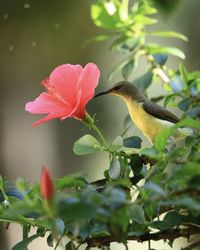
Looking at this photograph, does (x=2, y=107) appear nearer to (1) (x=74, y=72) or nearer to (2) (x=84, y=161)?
(2) (x=84, y=161)

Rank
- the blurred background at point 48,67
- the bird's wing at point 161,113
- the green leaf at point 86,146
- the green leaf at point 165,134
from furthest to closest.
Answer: the blurred background at point 48,67
the bird's wing at point 161,113
the green leaf at point 86,146
the green leaf at point 165,134

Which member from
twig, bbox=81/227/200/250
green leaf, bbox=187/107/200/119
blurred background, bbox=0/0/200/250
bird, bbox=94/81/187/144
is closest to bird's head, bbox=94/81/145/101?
bird, bbox=94/81/187/144

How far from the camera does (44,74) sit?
1.05m

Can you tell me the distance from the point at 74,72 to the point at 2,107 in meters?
0.58

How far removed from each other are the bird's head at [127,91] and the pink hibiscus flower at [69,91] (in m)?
0.16

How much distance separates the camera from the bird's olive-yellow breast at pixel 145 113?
2.00ft

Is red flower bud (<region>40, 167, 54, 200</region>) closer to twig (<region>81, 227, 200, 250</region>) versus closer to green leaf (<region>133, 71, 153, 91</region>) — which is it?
twig (<region>81, 227, 200, 250</region>)

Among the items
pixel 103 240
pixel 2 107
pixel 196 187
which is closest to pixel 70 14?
pixel 2 107

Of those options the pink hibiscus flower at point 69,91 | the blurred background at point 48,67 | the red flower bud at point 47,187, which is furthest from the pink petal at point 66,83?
the blurred background at point 48,67

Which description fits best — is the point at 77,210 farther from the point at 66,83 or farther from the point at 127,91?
the point at 127,91

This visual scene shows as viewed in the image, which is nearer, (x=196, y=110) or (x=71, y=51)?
(x=196, y=110)

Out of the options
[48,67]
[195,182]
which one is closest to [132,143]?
[195,182]

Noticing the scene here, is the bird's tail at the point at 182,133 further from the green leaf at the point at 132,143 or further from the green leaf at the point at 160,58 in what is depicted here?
the green leaf at the point at 160,58

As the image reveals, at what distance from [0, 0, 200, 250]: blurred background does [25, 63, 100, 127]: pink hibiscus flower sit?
1.74 feet
